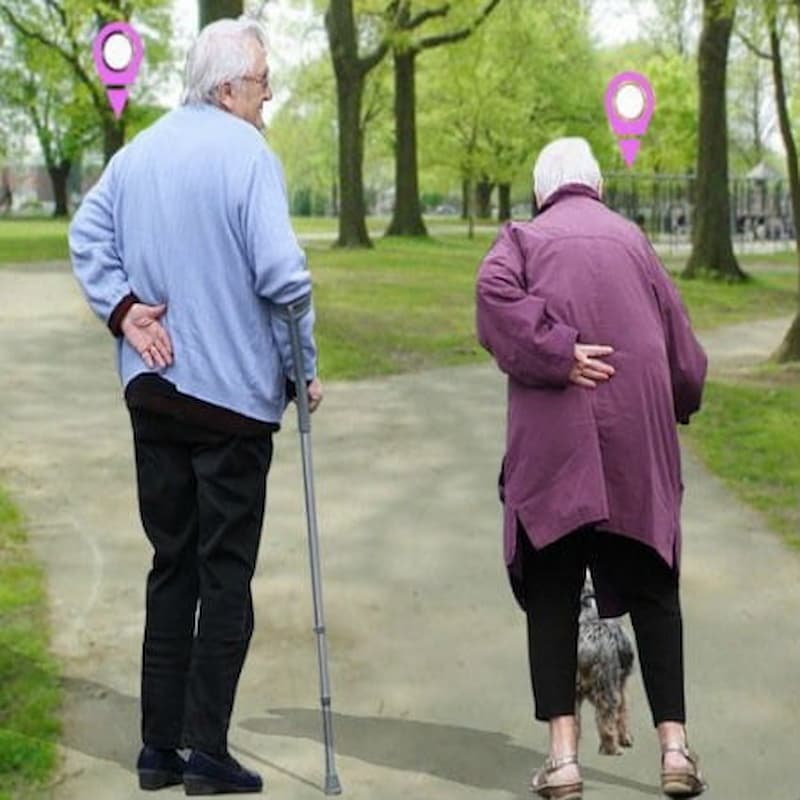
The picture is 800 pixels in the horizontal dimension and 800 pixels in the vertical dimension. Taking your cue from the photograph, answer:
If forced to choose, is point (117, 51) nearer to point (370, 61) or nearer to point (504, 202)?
point (370, 61)

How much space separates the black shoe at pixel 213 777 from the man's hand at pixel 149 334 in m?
1.09

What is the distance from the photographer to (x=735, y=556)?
6.96 m

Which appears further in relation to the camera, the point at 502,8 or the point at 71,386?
the point at 502,8

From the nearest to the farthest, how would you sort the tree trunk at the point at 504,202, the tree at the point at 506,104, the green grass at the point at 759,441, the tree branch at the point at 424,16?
the green grass at the point at 759,441 < the tree branch at the point at 424,16 < the tree at the point at 506,104 < the tree trunk at the point at 504,202

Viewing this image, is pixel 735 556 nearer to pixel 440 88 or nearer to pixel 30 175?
pixel 440 88

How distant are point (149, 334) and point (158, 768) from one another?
1215 millimetres

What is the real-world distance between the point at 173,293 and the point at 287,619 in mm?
2155

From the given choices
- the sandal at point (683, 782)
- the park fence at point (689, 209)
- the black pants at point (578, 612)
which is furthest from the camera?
the park fence at point (689, 209)

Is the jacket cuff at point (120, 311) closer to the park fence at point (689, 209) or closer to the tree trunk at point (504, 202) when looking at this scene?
the park fence at point (689, 209)

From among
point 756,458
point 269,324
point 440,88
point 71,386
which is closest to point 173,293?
point 269,324

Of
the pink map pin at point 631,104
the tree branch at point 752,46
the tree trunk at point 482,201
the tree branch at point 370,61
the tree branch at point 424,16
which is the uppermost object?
the tree branch at point 424,16

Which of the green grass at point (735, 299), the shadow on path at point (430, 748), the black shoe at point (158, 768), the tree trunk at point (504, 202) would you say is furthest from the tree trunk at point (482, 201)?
the black shoe at point (158, 768)

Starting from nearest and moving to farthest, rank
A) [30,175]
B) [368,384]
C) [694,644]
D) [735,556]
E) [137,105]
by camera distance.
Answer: [694,644] → [735,556] → [368,384] → [137,105] → [30,175]

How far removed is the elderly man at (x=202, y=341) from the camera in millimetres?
4086
